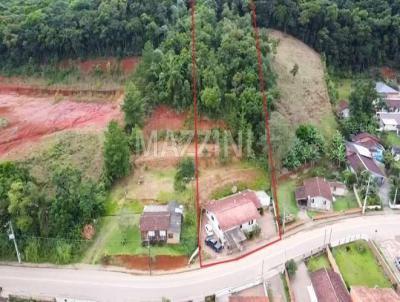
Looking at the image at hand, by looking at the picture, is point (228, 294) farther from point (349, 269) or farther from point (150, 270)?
point (349, 269)

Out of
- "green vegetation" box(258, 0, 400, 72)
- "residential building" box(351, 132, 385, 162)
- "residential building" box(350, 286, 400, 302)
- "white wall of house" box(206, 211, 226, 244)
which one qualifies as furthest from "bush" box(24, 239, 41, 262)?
"green vegetation" box(258, 0, 400, 72)

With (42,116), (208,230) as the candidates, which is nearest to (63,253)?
(208,230)

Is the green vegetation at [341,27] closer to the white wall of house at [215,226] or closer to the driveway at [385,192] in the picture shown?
the driveway at [385,192]

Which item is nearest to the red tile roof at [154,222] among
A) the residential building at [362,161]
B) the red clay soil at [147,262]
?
the red clay soil at [147,262]

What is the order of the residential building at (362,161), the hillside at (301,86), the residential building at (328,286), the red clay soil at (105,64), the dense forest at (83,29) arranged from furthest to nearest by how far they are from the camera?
the red clay soil at (105,64) → the dense forest at (83,29) → the hillside at (301,86) → the residential building at (362,161) → the residential building at (328,286)

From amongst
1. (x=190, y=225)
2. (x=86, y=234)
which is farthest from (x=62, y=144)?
(x=190, y=225)

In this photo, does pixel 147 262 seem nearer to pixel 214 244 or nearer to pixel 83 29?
pixel 214 244
